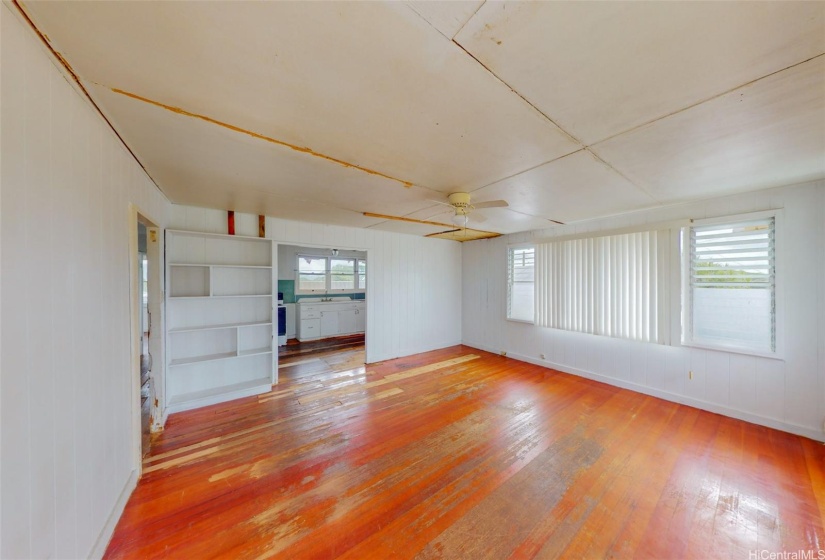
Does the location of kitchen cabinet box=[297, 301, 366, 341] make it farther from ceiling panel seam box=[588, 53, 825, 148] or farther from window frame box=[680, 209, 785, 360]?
ceiling panel seam box=[588, 53, 825, 148]

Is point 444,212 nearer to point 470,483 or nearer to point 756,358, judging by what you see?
point 470,483

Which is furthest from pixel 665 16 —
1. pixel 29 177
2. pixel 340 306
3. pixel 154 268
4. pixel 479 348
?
pixel 340 306

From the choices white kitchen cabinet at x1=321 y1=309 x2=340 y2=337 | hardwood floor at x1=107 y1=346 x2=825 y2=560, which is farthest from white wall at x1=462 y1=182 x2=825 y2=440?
white kitchen cabinet at x1=321 y1=309 x2=340 y2=337

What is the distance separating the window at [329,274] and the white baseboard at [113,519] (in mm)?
5008

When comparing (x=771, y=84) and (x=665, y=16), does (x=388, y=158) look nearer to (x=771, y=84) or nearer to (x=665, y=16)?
(x=665, y=16)

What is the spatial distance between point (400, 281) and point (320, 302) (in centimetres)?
247

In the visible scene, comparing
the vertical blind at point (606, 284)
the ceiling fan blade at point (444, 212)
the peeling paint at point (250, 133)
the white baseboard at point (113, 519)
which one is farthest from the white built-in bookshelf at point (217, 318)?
the vertical blind at point (606, 284)

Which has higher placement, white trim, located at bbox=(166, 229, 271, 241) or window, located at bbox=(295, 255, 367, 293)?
white trim, located at bbox=(166, 229, 271, 241)

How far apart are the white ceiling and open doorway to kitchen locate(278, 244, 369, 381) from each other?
395cm

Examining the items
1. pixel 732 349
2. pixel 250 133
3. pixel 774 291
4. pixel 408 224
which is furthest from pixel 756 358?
pixel 250 133

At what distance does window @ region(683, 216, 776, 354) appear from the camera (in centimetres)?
279

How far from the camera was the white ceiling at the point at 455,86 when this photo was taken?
0.92 metres

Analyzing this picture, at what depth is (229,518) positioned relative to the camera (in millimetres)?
1731

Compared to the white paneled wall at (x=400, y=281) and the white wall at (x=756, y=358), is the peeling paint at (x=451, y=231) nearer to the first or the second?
the white paneled wall at (x=400, y=281)
